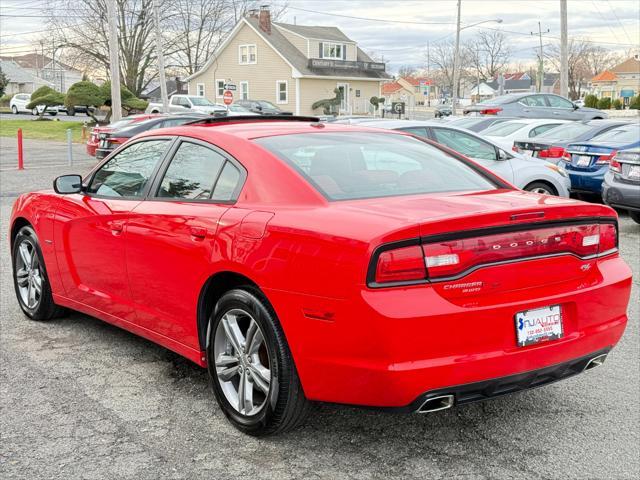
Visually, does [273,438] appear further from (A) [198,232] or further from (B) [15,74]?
(B) [15,74]

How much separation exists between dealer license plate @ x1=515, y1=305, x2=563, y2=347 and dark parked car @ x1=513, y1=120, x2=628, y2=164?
1008cm

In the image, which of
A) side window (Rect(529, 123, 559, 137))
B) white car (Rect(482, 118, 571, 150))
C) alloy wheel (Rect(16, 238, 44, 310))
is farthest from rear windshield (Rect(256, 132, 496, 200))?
side window (Rect(529, 123, 559, 137))

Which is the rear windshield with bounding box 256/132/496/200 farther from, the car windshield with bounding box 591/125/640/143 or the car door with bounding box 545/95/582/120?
the car door with bounding box 545/95/582/120

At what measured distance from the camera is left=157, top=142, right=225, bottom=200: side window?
440cm

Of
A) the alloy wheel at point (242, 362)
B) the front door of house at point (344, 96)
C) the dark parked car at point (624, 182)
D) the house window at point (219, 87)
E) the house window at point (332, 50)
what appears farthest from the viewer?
the house window at point (219, 87)

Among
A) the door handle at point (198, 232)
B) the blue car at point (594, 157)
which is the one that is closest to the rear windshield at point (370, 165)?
the door handle at point (198, 232)

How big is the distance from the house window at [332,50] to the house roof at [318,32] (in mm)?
535

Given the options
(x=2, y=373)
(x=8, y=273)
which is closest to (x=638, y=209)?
(x=8, y=273)

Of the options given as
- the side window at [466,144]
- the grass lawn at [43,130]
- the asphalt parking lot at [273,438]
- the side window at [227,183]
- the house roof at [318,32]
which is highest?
the house roof at [318,32]

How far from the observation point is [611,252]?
4.05m

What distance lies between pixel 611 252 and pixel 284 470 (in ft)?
6.40

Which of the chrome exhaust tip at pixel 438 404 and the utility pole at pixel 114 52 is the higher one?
the utility pole at pixel 114 52

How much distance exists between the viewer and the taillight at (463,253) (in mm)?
3311

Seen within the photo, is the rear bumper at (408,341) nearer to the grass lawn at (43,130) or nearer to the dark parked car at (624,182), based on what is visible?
the dark parked car at (624,182)
